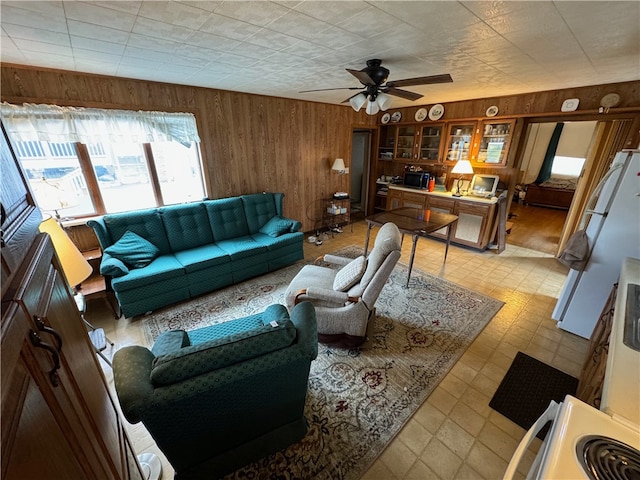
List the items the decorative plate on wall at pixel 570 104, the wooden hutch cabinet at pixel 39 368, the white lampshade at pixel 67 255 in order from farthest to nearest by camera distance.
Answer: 1. the decorative plate on wall at pixel 570 104
2. the white lampshade at pixel 67 255
3. the wooden hutch cabinet at pixel 39 368

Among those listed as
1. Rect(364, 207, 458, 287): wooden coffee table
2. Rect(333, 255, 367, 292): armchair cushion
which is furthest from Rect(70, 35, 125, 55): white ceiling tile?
Rect(364, 207, 458, 287): wooden coffee table

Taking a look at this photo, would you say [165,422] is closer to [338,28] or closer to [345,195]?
[338,28]

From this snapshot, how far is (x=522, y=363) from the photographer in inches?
86.8

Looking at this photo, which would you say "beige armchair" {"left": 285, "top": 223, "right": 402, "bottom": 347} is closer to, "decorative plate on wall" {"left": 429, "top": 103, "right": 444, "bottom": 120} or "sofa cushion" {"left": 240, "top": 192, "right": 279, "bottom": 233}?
"sofa cushion" {"left": 240, "top": 192, "right": 279, "bottom": 233}

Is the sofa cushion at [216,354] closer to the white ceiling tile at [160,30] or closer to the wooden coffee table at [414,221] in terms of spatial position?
the white ceiling tile at [160,30]

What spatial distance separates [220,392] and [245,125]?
3738 mm

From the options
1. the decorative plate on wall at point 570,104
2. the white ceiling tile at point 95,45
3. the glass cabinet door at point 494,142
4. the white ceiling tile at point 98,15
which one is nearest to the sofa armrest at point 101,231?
the white ceiling tile at point 95,45

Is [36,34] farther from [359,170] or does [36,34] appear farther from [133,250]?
[359,170]

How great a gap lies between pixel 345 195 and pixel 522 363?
385cm

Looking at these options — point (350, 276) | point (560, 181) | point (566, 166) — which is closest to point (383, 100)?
point (350, 276)

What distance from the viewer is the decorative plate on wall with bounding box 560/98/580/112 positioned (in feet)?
11.2

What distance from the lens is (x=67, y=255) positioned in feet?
5.83

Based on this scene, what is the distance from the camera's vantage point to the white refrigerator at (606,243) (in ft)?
6.82

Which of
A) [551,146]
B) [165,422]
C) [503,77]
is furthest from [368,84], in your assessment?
[551,146]
